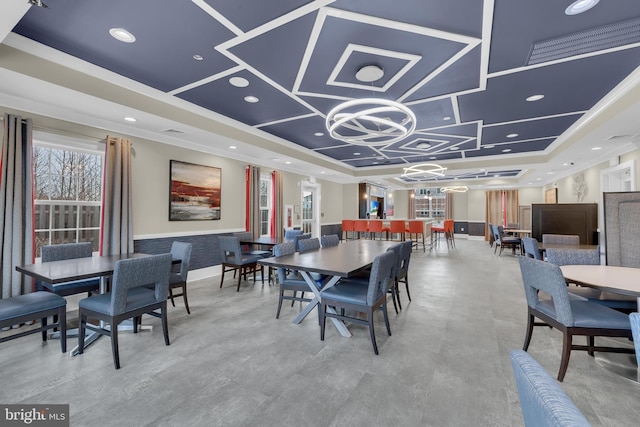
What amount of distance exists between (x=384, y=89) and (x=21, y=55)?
3.66 meters

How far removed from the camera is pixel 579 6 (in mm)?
2004

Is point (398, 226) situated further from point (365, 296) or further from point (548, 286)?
point (548, 286)

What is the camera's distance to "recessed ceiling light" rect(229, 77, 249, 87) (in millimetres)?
3190

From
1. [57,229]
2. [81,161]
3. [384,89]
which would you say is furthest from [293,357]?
[81,161]

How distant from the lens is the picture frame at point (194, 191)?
490cm

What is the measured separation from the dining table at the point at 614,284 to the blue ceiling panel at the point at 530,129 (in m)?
2.92

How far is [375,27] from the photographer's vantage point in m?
2.29

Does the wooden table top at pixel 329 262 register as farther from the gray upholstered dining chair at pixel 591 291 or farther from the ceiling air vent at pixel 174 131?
the ceiling air vent at pixel 174 131

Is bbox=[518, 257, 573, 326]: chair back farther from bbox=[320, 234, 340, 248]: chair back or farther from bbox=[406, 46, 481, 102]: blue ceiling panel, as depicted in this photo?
bbox=[320, 234, 340, 248]: chair back

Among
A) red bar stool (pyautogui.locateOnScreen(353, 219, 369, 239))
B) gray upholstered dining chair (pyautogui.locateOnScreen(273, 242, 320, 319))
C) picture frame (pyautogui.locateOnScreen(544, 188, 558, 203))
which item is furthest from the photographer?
red bar stool (pyautogui.locateOnScreen(353, 219, 369, 239))

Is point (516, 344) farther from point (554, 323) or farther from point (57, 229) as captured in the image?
point (57, 229)

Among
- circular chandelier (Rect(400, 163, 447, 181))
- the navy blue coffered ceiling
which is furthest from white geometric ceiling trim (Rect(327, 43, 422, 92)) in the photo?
circular chandelier (Rect(400, 163, 447, 181))

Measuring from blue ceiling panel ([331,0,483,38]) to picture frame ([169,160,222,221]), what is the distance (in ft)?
13.1

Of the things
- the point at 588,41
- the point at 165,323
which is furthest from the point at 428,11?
the point at 165,323
